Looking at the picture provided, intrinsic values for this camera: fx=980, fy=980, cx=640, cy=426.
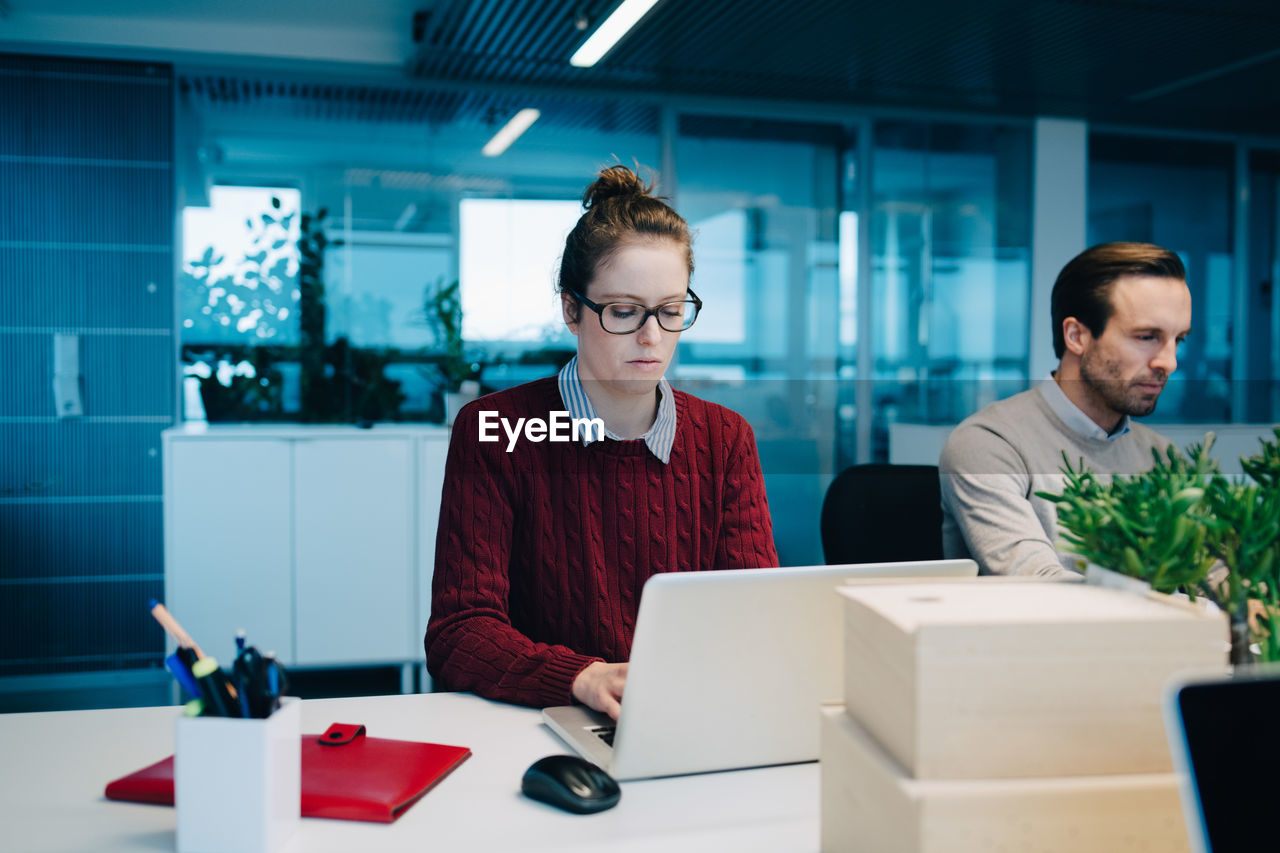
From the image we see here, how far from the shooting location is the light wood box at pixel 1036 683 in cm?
74

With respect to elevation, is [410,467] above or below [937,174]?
below

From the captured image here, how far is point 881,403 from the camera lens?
5.42 metres

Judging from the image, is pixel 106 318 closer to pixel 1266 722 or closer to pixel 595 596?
pixel 595 596

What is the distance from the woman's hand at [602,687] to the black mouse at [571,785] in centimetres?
19

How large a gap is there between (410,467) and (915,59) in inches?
118

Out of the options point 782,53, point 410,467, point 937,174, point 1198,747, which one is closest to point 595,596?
point 1198,747

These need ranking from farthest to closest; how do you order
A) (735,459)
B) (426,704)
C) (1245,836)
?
(735,459)
(426,704)
(1245,836)

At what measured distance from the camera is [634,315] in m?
1.74

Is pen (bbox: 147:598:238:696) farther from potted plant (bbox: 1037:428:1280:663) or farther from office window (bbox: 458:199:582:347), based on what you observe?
office window (bbox: 458:199:582:347)

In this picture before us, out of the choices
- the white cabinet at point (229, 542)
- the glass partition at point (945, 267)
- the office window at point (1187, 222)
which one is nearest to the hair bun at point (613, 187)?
the white cabinet at point (229, 542)

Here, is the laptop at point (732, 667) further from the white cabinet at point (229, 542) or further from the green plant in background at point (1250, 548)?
the white cabinet at point (229, 542)

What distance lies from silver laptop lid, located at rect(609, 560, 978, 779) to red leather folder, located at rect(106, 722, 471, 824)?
219mm

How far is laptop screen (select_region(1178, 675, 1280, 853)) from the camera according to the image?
0.60 metres

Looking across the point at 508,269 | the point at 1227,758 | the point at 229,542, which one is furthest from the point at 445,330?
the point at 1227,758
